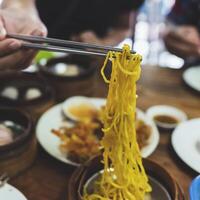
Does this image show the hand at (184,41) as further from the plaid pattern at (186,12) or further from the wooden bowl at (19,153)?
the wooden bowl at (19,153)

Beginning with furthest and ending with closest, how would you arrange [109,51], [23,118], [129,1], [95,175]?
[129,1] → [23,118] → [95,175] → [109,51]

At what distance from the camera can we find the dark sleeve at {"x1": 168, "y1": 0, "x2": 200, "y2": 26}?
2.66 meters

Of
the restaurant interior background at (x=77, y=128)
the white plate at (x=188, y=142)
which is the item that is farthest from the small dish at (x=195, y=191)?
the white plate at (x=188, y=142)

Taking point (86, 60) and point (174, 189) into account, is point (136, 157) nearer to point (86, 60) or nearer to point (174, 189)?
point (174, 189)

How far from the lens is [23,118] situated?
1392 mm

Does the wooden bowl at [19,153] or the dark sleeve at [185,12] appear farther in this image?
the dark sleeve at [185,12]

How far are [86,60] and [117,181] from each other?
1026 millimetres

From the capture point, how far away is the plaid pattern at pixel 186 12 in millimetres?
2652

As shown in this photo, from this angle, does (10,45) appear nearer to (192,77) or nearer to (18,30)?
(18,30)

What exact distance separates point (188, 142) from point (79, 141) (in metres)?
0.48

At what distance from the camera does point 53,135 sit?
1.47m

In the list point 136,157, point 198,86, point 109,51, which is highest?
point 109,51

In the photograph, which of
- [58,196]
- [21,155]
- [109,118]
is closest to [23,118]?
[21,155]

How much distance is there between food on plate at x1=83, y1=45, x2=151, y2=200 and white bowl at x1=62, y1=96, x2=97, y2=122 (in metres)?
0.55
